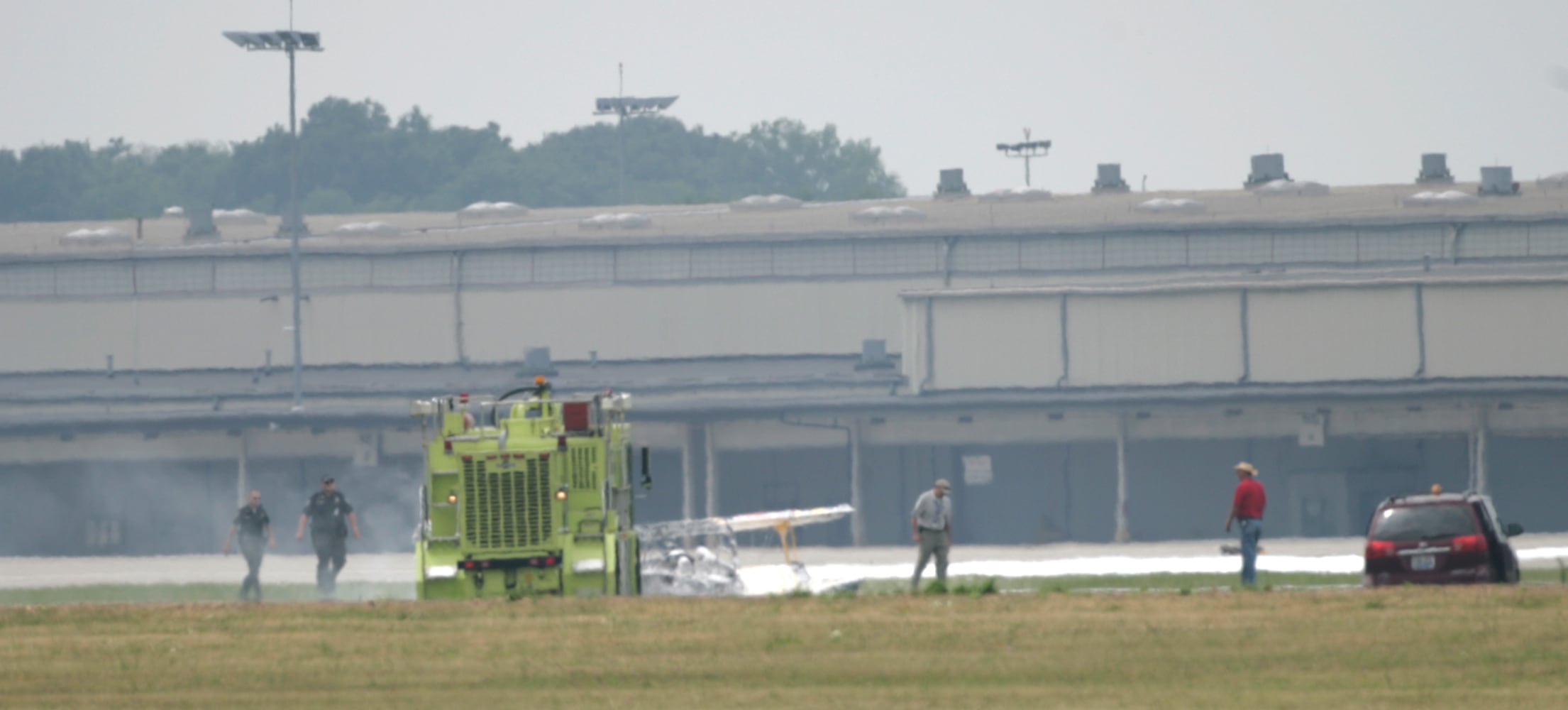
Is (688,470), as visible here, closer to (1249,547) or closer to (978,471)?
(978,471)

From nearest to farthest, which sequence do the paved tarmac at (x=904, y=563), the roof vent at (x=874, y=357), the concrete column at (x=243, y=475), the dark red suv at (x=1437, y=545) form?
the dark red suv at (x=1437, y=545) → the paved tarmac at (x=904, y=563) → the concrete column at (x=243, y=475) → the roof vent at (x=874, y=357)

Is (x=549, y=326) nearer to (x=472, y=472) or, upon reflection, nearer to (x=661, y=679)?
(x=472, y=472)

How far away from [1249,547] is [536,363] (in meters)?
40.3

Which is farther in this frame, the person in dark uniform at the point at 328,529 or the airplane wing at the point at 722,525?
the person in dark uniform at the point at 328,529

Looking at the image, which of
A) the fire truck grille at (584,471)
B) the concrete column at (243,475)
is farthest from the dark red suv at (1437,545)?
the concrete column at (243,475)

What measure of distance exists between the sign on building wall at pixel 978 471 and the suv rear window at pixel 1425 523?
32.7 m

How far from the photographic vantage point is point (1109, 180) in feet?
283

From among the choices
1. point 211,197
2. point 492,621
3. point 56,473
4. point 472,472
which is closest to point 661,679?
point 492,621

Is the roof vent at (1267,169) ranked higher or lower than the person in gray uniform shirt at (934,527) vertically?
higher

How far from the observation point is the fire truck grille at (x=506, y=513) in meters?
23.7

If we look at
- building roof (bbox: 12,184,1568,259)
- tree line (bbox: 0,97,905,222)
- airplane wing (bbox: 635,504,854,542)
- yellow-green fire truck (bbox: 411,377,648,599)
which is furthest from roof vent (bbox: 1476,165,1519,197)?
tree line (bbox: 0,97,905,222)

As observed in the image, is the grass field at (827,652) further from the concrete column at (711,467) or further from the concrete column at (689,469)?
the concrete column at (689,469)

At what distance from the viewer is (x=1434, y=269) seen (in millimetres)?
66688

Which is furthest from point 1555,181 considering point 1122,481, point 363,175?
point 363,175
